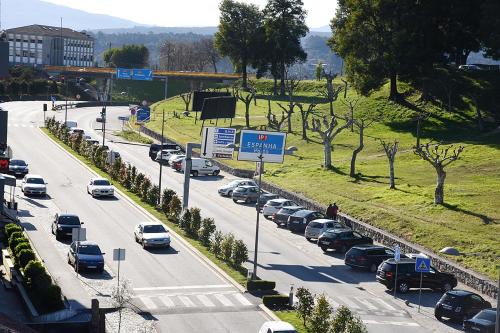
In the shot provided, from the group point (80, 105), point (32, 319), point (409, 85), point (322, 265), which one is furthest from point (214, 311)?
point (80, 105)

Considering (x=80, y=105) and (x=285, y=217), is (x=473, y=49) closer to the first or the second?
(x=285, y=217)

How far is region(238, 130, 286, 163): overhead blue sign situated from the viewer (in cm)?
4984

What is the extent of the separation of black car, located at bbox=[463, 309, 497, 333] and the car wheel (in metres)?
6.65

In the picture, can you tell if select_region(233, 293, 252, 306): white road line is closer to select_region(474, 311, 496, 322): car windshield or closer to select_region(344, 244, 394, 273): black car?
select_region(344, 244, 394, 273): black car

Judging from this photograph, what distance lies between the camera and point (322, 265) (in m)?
45.5

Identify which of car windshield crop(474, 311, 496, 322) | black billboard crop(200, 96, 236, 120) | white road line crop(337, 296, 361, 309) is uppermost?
black billboard crop(200, 96, 236, 120)

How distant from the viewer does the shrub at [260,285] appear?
39.1m

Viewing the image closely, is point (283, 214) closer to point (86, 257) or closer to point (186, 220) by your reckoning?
point (186, 220)

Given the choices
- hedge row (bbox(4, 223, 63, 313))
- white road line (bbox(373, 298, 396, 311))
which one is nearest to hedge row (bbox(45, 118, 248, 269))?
white road line (bbox(373, 298, 396, 311))

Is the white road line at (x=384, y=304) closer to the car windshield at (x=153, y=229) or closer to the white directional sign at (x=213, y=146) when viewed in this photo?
the car windshield at (x=153, y=229)

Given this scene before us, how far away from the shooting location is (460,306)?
3541 cm

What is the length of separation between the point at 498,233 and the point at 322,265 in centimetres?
1010

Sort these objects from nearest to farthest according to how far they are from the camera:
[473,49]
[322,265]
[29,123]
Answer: [322,265] < [473,49] < [29,123]

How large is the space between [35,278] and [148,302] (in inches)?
190
